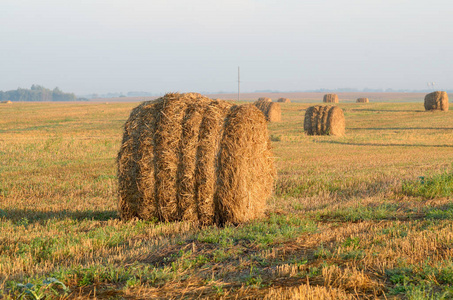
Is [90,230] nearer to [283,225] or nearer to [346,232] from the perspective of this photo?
[283,225]

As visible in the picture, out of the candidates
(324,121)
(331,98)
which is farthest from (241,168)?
(331,98)

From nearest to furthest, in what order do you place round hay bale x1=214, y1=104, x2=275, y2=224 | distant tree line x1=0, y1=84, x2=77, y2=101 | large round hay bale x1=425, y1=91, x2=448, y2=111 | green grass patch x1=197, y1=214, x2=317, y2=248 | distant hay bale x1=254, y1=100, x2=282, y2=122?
green grass patch x1=197, y1=214, x2=317, y2=248
round hay bale x1=214, y1=104, x2=275, y2=224
distant hay bale x1=254, y1=100, x2=282, y2=122
large round hay bale x1=425, y1=91, x2=448, y2=111
distant tree line x1=0, y1=84, x2=77, y2=101

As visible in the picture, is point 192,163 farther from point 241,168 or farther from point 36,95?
point 36,95

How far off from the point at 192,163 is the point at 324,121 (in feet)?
71.1

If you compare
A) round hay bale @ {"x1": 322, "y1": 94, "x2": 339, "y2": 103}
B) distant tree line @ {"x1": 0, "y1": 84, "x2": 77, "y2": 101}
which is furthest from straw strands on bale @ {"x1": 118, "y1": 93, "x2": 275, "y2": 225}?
distant tree line @ {"x1": 0, "y1": 84, "x2": 77, "y2": 101}

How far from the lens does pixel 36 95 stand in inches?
7397

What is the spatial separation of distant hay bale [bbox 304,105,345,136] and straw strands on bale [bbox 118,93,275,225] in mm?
20727

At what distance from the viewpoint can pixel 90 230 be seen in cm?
770

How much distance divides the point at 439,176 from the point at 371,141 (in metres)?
13.2

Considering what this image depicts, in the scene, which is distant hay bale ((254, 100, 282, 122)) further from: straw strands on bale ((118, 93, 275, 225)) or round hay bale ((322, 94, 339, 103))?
round hay bale ((322, 94, 339, 103))

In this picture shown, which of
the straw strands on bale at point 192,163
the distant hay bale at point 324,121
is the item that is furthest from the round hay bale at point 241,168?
the distant hay bale at point 324,121

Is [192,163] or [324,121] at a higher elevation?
[192,163]

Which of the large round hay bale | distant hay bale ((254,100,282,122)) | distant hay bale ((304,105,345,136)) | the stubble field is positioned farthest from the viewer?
the large round hay bale

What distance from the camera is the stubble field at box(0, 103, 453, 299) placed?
4.96 meters
